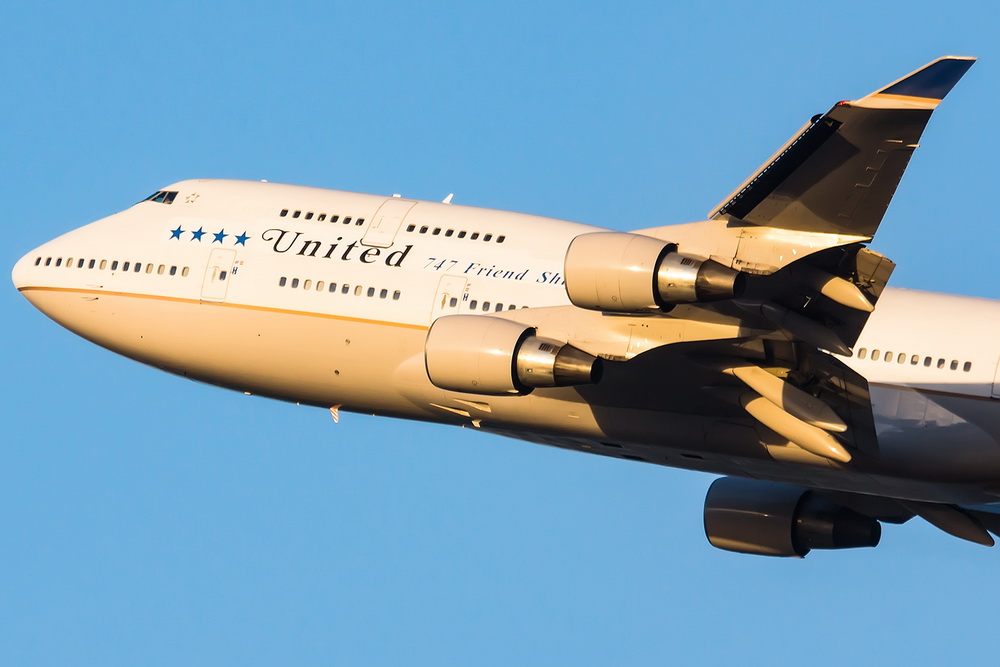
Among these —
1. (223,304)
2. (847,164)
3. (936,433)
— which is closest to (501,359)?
(847,164)

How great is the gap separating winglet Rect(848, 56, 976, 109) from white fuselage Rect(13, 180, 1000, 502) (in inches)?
200

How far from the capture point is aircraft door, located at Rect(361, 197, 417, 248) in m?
30.0

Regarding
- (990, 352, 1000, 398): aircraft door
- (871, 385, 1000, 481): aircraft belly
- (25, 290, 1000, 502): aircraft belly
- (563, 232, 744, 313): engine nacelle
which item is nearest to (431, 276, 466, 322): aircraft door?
(25, 290, 1000, 502): aircraft belly

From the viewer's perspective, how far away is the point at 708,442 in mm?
27328

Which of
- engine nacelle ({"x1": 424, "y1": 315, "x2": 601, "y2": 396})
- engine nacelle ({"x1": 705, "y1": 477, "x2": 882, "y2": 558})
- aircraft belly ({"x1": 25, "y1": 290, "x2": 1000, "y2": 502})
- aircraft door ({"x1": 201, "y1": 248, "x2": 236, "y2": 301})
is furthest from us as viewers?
engine nacelle ({"x1": 705, "y1": 477, "x2": 882, "y2": 558})

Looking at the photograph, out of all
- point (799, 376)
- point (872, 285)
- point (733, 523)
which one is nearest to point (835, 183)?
point (872, 285)

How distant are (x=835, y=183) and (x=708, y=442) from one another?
21.1ft

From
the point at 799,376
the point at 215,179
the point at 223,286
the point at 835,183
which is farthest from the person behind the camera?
the point at 215,179

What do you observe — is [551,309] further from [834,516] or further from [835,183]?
[834,516]

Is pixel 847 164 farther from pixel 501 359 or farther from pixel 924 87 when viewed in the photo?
pixel 501 359

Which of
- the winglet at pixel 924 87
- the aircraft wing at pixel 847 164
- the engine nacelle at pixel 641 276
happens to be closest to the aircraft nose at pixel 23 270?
the engine nacelle at pixel 641 276

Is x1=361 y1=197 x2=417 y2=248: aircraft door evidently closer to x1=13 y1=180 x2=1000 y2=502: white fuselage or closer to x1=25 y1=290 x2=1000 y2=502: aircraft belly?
x1=13 y1=180 x2=1000 y2=502: white fuselage

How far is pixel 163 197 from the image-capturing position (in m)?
32.9

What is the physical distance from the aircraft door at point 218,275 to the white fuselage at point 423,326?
0.03m
